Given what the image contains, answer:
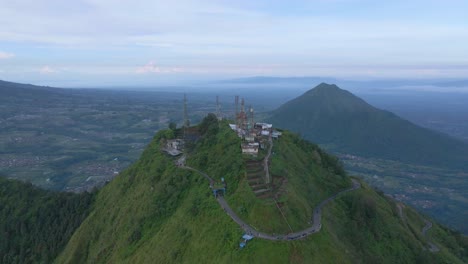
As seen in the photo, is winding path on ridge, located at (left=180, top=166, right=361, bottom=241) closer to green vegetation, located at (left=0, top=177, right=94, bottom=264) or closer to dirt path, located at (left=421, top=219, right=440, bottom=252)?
dirt path, located at (left=421, top=219, right=440, bottom=252)

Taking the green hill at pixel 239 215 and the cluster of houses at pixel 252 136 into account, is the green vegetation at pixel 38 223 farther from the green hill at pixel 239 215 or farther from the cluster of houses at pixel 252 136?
the cluster of houses at pixel 252 136

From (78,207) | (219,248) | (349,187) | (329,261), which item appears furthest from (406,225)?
(78,207)

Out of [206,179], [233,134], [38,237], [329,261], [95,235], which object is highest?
[233,134]

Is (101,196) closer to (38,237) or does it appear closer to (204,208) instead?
(38,237)

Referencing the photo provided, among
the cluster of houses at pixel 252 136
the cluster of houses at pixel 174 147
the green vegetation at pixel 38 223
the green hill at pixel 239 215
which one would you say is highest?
the cluster of houses at pixel 252 136

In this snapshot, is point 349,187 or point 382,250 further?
point 349,187

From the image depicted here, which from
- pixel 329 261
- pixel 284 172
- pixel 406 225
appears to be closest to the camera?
pixel 329 261

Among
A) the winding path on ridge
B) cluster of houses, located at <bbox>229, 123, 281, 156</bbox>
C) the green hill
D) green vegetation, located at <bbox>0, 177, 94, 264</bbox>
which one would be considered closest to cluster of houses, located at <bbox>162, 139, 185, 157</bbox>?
the green hill

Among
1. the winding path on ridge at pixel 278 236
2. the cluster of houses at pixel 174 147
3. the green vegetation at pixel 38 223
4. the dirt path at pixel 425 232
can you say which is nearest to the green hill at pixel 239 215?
the winding path on ridge at pixel 278 236
